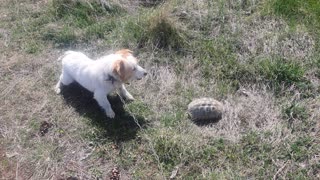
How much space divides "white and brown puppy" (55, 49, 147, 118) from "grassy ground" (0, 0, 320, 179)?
17 cm

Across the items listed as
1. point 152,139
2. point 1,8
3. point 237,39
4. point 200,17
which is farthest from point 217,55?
Answer: point 1,8

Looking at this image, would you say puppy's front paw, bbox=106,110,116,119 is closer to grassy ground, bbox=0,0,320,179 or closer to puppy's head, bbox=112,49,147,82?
grassy ground, bbox=0,0,320,179

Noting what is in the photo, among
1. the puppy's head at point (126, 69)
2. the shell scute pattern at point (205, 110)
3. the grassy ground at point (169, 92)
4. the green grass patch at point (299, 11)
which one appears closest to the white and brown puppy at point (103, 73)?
the puppy's head at point (126, 69)

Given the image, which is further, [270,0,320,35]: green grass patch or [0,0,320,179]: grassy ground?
[270,0,320,35]: green grass patch

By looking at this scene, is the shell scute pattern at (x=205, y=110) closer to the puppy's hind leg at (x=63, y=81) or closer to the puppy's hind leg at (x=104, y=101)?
the puppy's hind leg at (x=104, y=101)

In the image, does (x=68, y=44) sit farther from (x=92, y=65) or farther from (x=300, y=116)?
(x=300, y=116)

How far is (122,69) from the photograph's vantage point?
4562 mm

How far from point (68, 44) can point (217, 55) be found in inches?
75.9

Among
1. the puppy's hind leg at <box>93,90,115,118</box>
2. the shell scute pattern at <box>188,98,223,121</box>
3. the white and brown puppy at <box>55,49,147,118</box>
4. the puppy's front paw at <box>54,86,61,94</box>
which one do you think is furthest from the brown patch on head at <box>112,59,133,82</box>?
the puppy's front paw at <box>54,86,61,94</box>

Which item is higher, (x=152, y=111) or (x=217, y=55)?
(x=217, y=55)

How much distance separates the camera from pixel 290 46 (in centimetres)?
532

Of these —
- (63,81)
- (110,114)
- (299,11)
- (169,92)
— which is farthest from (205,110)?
(299,11)

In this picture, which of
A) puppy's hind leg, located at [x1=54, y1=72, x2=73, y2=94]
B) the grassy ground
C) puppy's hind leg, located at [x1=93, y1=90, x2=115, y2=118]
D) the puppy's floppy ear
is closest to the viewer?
the grassy ground

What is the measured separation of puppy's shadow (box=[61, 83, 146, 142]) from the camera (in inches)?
187
